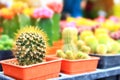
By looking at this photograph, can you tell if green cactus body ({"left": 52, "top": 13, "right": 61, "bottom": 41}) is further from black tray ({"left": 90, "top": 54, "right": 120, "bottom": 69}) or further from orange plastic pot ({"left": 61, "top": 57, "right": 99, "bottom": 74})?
orange plastic pot ({"left": 61, "top": 57, "right": 99, "bottom": 74})

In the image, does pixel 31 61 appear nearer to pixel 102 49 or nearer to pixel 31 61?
pixel 31 61

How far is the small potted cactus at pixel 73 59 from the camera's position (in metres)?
1.39

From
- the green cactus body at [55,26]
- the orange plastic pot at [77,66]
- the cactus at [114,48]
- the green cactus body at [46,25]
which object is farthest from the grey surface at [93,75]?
the green cactus body at [55,26]

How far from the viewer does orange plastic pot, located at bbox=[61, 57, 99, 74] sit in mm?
1388

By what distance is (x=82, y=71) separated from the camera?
1418 millimetres

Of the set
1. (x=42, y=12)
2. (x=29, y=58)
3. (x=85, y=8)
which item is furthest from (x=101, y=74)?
(x=85, y=8)

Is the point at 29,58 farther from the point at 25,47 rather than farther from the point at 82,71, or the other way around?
the point at 82,71

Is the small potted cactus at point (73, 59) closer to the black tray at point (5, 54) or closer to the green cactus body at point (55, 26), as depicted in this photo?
the black tray at point (5, 54)

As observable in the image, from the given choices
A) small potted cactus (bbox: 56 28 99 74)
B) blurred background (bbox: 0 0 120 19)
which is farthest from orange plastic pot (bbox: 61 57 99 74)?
blurred background (bbox: 0 0 120 19)

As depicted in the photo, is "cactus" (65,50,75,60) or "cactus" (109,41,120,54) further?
"cactus" (109,41,120,54)

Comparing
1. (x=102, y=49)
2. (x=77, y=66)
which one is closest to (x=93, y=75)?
(x=77, y=66)

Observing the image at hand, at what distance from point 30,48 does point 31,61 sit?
0.06 metres

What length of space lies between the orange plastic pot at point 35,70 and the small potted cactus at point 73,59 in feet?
0.28

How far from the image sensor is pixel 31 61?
1254mm
